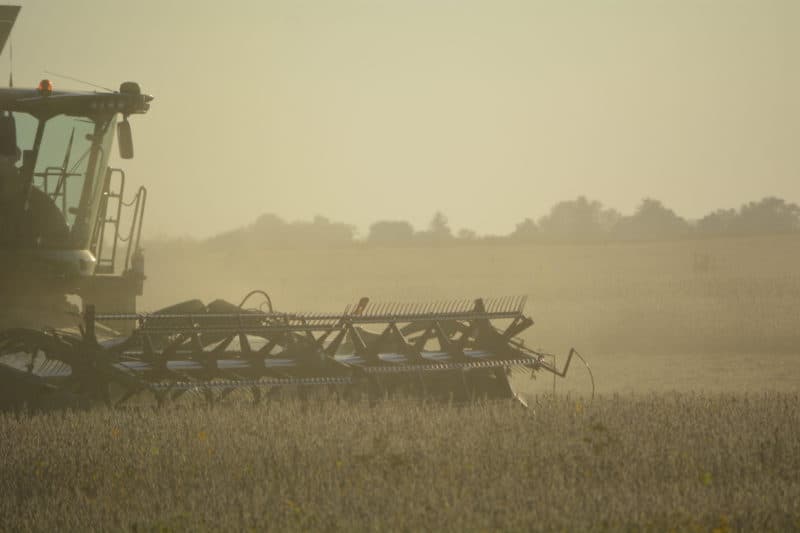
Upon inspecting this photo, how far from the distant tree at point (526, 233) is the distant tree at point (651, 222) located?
3854 mm

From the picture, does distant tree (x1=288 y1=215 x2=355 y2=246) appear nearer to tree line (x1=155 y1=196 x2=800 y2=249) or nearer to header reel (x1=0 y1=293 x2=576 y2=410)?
tree line (x1=155 y1=196 x2=800 y2=249)

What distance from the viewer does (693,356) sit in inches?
967

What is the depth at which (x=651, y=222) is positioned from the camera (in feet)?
210

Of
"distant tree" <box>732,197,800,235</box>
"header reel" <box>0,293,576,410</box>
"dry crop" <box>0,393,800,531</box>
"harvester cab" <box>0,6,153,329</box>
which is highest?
"distant tree" <box>732,197,800,235</box>

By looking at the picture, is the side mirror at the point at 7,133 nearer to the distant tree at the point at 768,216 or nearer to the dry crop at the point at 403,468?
the dry crop at the point at 403,468

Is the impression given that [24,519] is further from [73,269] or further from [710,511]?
[73,269]

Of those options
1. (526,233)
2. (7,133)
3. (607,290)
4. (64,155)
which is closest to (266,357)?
(7,133)

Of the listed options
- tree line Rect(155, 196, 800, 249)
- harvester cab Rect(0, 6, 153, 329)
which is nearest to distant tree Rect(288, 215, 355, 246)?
tree line Rect(155, 196, 800, 249)

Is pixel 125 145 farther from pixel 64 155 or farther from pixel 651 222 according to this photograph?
pixel 651 222

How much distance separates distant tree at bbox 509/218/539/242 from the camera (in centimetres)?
5542

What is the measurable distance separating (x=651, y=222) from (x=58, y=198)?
54.4m

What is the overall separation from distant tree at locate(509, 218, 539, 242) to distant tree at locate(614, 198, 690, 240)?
3.85 meters

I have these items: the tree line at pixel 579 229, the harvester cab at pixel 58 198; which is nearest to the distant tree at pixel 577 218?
the tree line at pixel 579 229

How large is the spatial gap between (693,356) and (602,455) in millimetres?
17431
